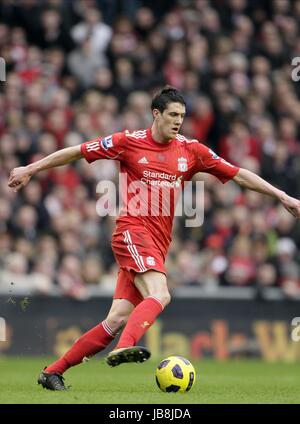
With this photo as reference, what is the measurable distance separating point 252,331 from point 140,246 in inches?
313

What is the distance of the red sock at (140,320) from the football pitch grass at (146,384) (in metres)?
0.48

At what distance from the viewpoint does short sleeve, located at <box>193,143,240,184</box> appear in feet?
33.5

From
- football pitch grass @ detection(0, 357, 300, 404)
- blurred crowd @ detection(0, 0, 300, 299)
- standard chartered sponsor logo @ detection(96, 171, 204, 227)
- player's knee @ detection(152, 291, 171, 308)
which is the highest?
blurred crowd @ detection(0, 0, 300, 299)

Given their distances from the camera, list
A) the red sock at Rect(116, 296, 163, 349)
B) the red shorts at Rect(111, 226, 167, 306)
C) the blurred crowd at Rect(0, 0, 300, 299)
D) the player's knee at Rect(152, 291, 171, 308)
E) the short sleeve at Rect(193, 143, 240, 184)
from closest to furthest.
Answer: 1. the red sock at Rect(116, 296, 163, 349)
2. the player's knee at Rect(152, 291, 171, 308)
3. the red shorts at Rect(111, 226, 167, 306)
4. the short sleeve at Rect(193, 143, 240, 184)
5. the blurred crowd at Rect(0, 0, 300, 299)

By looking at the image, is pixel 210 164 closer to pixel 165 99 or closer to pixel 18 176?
pixel 165 99

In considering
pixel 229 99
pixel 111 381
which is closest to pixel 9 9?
pixel 229 99

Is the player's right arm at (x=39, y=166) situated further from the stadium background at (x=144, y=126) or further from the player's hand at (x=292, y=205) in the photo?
the stadium background at (x=144, y=126)

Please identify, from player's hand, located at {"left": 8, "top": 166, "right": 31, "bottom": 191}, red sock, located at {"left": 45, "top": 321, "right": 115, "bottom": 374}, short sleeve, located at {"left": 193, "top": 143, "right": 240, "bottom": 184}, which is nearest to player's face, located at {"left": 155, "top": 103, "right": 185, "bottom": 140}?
short sleeve, located at {"left": 193, "top": 143, "right": 240, "bottom": 184}

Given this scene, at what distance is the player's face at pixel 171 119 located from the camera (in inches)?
390

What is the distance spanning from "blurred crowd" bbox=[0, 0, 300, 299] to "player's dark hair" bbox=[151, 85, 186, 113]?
20.9ft

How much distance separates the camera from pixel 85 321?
16.7 m

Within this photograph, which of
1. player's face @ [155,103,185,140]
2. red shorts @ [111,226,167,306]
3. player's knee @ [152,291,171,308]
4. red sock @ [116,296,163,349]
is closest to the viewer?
red sock @ [116,296,163,349]

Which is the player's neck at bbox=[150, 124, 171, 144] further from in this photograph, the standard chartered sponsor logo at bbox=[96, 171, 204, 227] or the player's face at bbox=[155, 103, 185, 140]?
the standard chartered sponsor logo at bbox=[96, 171, 204, 227]

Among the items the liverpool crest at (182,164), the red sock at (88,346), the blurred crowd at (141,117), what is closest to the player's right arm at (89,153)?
the liverpool crest at (182,164)
